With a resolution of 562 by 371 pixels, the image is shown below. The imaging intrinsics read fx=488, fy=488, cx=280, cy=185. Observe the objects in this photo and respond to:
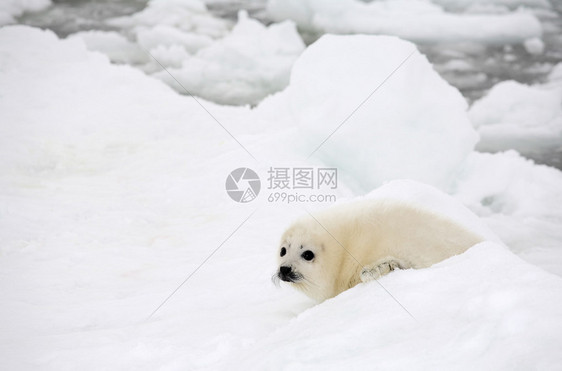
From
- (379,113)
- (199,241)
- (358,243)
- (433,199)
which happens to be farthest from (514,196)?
(358,243)

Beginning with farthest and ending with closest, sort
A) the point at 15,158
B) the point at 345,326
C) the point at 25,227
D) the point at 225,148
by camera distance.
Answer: the point at 225,148 → the point at 15,158 → the point at 25,227 → the point at 345,326

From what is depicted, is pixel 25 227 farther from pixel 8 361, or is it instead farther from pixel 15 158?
pixel 8 361

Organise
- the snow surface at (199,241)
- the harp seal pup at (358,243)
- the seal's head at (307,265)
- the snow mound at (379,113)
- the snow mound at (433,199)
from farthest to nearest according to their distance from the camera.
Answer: the snow mound at (379,113)
the snow mound at (433,199)
the seal's head at (307,265)
the harp seal pup at (358,243)
the snow surface at (199,241)

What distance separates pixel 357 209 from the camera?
9.09ft

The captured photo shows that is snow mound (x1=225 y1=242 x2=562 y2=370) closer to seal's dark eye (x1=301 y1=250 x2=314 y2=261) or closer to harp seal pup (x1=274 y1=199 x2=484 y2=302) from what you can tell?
harp seal pup (x1=274 y1=199 x2=484 y2=302)

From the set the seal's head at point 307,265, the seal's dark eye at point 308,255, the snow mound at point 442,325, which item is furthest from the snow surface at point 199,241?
the seal's dark eye at point 308,255

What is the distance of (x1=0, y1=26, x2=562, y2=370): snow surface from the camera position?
5.00ft

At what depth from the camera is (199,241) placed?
5.50 metres

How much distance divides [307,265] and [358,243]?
322mm

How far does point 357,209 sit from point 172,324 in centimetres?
120

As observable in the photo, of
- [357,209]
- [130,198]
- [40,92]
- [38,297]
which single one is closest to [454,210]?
[357,209]

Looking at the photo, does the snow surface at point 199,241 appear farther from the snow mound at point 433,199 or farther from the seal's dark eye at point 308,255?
the seal's dark eye at point 308,255

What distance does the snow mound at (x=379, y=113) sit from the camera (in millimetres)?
7574

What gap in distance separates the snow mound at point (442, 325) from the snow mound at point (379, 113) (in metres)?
5.70
